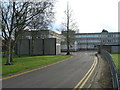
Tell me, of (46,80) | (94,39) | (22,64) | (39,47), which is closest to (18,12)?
(22,64)

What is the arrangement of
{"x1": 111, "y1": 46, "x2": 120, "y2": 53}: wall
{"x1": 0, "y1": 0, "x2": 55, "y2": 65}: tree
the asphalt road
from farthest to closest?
{"x1": 111, "y1": 46, "x2": 120, "y2": 53}: wall, {"x1": 0, "y1": 0, "x2": 55, "y2": 65}: tree, the asphalt road

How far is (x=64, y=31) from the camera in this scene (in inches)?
1917

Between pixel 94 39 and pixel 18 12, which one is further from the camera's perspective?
pixel 94 39

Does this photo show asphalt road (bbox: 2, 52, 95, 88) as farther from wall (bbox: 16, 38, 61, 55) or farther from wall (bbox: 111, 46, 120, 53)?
wall (bbox: 111, 46, 120, 53)

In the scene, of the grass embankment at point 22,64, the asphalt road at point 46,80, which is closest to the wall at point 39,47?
the grass embankment at point 22,64

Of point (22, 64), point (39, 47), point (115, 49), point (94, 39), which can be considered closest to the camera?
point (22, 64)

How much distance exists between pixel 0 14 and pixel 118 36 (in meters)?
84.7

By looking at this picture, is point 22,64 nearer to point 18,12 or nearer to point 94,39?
point 18,12

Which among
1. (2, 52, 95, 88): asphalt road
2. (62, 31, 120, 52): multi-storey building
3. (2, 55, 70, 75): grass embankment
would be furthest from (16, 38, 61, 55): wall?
(62, 31, 120, 52): multi-storey building

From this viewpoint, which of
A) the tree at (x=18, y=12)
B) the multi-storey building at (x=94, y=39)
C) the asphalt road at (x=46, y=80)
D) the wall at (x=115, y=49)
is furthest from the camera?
the multi-storey building at (x=94, y=39)

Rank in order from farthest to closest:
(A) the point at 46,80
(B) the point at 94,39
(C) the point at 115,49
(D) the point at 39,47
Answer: (B) the point at 94,39 < (C) the point at 115,49 < (D) the point at 39,47 < (A) the point at 46,80

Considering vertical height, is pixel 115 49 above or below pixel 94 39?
below

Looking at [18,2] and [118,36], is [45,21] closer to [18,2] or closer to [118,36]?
[18,2]

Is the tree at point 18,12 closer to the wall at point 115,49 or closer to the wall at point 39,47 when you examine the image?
the wall at point 39,47
